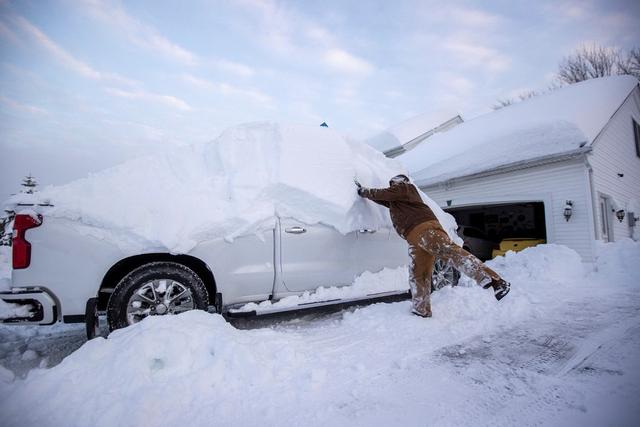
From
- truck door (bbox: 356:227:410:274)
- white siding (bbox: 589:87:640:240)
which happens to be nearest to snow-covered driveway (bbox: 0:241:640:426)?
truck door (bbox: 356:227:410:274)

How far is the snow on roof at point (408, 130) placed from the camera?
1947 centimetres

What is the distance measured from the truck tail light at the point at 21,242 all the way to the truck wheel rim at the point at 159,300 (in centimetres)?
82

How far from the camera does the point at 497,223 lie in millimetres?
15664

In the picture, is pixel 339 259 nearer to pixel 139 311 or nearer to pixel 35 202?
pixel 139 311

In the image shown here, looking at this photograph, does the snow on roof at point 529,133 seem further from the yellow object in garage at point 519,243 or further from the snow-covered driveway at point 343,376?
the snow-covered driveway at point 343,376

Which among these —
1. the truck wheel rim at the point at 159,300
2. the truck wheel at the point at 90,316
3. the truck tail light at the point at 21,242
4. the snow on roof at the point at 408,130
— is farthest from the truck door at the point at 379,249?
Result: the snow on roof at the point at 408,130

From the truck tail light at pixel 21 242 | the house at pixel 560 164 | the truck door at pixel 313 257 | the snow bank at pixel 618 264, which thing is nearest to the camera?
the truck tail light at pixel 21 242

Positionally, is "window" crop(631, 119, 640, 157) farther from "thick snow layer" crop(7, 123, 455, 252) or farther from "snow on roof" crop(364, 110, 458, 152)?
"thick snow layer" crop(7, 123, 455, 252)

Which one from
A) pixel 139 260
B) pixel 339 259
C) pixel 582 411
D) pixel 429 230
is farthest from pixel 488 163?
pixel 139 260

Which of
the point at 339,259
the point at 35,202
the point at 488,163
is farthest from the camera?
the point at 488,163

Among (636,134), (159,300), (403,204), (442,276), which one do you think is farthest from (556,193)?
(159,300)

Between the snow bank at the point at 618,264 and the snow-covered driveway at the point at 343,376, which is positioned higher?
the snow bank at the point at 618,264

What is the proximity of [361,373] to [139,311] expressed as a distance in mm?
1870

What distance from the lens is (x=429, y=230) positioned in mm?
3607
